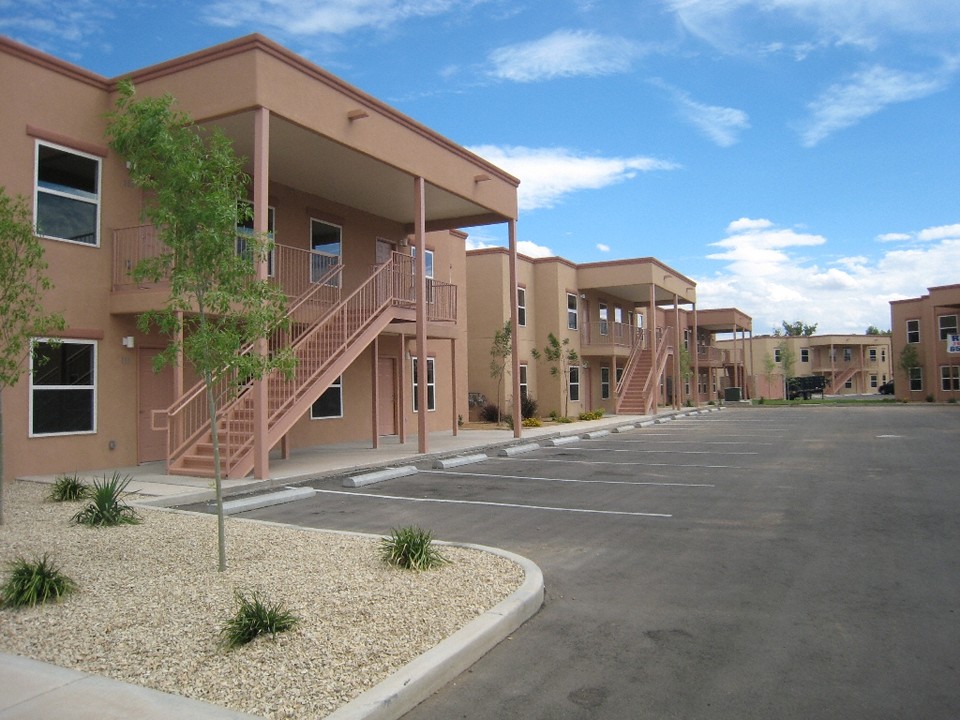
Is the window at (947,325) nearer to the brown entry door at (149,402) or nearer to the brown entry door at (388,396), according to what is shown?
the brown entry door at (388,396)

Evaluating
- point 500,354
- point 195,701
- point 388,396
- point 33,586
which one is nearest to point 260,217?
point 33,586

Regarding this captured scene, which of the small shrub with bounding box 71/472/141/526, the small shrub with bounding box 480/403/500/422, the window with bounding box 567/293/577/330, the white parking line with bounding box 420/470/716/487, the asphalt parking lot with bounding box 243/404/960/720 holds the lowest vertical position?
the asphalt parking lot with bounding box 243/404/960/720

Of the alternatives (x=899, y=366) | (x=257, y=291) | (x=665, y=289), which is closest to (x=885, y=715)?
(x=257, y=291)

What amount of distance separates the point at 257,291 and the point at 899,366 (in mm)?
51581

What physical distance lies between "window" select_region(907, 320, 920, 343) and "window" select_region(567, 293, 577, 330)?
2959 centimetres

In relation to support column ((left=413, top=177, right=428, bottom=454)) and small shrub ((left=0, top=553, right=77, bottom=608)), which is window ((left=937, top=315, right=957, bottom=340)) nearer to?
support column ((left=413, top=177, right=428, bottom=454))

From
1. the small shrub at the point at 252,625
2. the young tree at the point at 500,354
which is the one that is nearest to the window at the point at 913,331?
the young tree at the point at 500,354

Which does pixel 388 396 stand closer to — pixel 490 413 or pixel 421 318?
pixel 421 318

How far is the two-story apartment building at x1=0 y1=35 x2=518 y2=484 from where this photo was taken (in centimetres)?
1219

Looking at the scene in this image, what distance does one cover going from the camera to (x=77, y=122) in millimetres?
13227

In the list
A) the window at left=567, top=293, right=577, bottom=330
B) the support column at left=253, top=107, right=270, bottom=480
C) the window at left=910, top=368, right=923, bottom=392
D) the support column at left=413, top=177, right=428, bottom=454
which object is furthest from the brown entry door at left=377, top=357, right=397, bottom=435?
the window at left=910, top=368, right=923, bottom=392

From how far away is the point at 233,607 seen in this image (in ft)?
17.8

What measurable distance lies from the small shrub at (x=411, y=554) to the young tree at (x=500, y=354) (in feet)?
60.0

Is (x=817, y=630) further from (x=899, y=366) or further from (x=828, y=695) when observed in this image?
(x=899, y=366)
